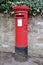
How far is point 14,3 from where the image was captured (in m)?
6.25

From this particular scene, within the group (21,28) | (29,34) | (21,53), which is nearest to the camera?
(21,28)

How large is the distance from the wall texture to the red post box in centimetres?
→ 56

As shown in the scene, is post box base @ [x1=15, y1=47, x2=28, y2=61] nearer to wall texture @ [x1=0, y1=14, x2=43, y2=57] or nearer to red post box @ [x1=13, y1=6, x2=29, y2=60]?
red post box @ [x1=13, y1=6, x2=29, y2=60]

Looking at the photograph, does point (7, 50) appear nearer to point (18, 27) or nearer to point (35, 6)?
point (18, 27)

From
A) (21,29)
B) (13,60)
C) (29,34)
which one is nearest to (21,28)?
(21,29)

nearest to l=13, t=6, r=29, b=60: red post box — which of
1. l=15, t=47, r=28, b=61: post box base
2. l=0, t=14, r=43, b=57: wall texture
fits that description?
l=15, t=47, r=28, b=61: post box base

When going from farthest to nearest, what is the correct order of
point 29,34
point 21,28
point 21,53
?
point 29,34, point 21,53, point 21,28

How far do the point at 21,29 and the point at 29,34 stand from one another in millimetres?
704

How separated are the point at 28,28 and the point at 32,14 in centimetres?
46

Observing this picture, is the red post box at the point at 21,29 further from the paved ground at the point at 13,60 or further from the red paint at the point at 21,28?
the paved ground at the point at 13,60

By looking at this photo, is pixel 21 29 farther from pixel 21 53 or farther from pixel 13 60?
pixel 13 60

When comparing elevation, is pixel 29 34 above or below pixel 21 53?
above

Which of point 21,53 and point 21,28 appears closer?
point 21,28

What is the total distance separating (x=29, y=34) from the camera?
243 inches
